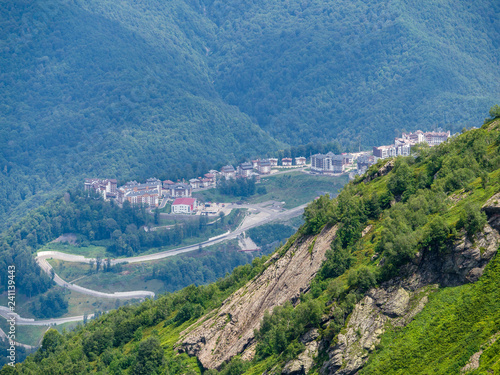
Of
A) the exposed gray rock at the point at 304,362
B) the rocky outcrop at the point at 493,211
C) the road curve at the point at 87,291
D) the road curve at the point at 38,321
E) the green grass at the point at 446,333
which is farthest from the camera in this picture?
the road curve at the point at 87,291

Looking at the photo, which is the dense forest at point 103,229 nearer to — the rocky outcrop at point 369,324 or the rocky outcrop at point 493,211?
the rocky outcrop at point 369,324

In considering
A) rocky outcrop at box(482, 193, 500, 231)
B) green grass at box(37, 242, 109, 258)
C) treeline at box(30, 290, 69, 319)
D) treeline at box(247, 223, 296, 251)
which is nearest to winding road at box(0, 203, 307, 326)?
treeline at box(30, 290, 69, 319)

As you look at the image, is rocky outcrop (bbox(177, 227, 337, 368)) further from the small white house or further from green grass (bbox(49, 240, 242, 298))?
the small white house

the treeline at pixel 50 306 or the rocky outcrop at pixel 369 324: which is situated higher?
the rocky outcrop at pixel 369 324

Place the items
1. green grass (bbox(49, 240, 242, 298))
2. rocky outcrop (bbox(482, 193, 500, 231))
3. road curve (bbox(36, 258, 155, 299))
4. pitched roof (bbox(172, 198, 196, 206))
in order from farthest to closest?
pitched roof (bbox(172, 198, 196, 206)) → green grass (bbox(49, 240, 242, 298)) → road curve (bbox(36, 258, 155, 299)) → rocky outcrop (bbox(482, 193, 500, 231))

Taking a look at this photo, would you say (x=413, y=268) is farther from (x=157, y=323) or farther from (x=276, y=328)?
(x=157, y=323)

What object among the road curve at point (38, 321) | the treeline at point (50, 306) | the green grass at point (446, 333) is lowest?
the road curve at point (38, 321)

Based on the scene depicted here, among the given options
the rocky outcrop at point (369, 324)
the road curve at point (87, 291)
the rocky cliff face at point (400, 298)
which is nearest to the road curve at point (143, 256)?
the road curve at point (87, 291)
